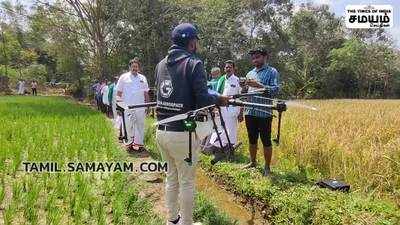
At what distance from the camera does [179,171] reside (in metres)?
4.04

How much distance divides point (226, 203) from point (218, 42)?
24.8 metres

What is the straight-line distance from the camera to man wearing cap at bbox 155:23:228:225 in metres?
3.75

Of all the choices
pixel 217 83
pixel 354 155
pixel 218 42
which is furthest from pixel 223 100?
pixel 218 42

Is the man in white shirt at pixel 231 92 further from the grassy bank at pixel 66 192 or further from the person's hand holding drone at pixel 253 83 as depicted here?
the grassy bank at pixel 66 192

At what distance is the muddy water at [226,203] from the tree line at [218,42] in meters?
10.5

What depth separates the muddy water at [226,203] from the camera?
5.28 m

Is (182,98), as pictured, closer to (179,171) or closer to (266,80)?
(179,171)

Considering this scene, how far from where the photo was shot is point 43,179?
5.67m

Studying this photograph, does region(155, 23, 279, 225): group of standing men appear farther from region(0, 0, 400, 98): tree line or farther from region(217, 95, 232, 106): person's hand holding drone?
region(0, 0, 400, 98): tree line

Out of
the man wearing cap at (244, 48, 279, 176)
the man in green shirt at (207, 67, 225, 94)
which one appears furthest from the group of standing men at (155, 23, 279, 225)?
the man in green shirt at (207, 67, 225, 94)

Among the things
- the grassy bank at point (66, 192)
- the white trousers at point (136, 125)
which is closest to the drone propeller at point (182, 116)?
the grassy bank at point (66, 192)

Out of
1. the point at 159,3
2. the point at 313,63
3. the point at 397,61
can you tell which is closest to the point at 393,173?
the point at 159,3

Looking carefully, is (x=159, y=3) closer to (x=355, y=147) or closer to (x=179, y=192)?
(x=355, y=147)

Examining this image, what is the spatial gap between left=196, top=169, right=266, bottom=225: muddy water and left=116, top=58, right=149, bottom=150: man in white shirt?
1.78 m
